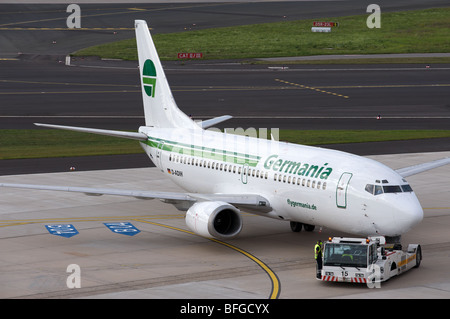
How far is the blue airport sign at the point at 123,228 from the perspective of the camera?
4656 centimetres

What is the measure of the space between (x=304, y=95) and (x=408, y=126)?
56.3 feet

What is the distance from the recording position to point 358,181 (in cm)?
3931

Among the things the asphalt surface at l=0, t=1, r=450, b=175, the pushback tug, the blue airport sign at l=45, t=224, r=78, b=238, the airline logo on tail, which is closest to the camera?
the pushback tug

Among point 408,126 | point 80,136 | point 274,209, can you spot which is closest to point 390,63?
point 408,126

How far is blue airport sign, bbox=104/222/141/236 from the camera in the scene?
46.6 metres

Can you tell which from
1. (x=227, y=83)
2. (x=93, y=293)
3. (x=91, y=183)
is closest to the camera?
(x=93, y=293)

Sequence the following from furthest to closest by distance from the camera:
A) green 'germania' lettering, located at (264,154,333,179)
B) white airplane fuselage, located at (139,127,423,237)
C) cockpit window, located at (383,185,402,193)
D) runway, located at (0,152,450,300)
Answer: green 'germania' lettering, located at (264,154,333,179), cockpit window, located at (383,185,402,193), white airplane fuselage, located at (139,127,423,237), runway, located at (0,152,450,300)

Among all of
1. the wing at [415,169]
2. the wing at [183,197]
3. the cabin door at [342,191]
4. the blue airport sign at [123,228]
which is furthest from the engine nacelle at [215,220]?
the wing at [415,169]

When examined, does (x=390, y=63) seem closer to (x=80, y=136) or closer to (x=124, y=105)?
(x=124, y=105)

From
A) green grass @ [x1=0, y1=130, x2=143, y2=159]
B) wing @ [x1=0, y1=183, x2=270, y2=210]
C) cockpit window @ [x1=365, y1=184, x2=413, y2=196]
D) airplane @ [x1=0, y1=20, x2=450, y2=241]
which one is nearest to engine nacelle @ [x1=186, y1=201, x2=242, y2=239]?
airplane @ [x1=0, y1=20, x2=450, y2=241]

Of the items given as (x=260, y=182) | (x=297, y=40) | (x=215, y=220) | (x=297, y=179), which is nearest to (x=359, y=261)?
(x=297, y=179)

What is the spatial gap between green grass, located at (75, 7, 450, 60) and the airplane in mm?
68076

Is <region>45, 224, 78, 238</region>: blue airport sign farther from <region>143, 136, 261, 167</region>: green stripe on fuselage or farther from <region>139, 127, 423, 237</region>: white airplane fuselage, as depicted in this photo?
<region>143, 136, 261, 167</region>: green stripe on fuselage

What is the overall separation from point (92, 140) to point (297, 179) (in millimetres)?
37624
